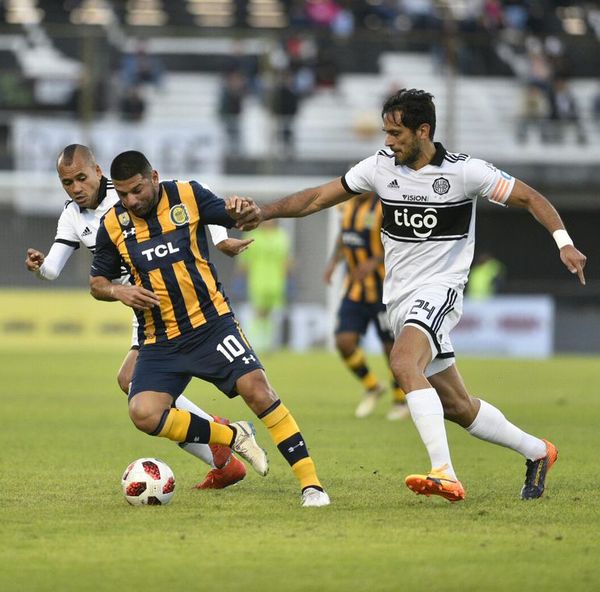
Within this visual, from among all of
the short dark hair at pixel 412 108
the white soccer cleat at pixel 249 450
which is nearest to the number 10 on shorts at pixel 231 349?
the white soccer cleat at pixel 249 450

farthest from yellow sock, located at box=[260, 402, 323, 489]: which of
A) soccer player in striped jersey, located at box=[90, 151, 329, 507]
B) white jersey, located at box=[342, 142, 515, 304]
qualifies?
white jersey, located at box=[342, 142, 515, 304]

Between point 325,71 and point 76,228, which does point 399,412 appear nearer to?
point 76,228

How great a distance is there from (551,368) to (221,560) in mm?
16414

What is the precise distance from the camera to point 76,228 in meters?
8.67

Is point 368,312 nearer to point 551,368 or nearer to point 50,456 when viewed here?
point 50,456

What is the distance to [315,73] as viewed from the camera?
29000mm

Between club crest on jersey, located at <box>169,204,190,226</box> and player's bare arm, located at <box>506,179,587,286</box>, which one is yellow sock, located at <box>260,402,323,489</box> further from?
player's bare arm, located at <box>506,179,587,286</box>

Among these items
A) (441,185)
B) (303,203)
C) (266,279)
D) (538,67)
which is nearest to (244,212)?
(303,203)

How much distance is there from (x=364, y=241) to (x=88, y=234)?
18.5 ft

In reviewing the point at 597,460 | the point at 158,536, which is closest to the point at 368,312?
the point at 597,460

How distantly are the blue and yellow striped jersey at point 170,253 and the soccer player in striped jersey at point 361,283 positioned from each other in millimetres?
5991

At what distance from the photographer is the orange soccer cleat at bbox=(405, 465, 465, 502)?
23.3 feet

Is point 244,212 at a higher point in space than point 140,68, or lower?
higher

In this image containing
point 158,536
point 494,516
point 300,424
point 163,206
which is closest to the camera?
point 158,536
